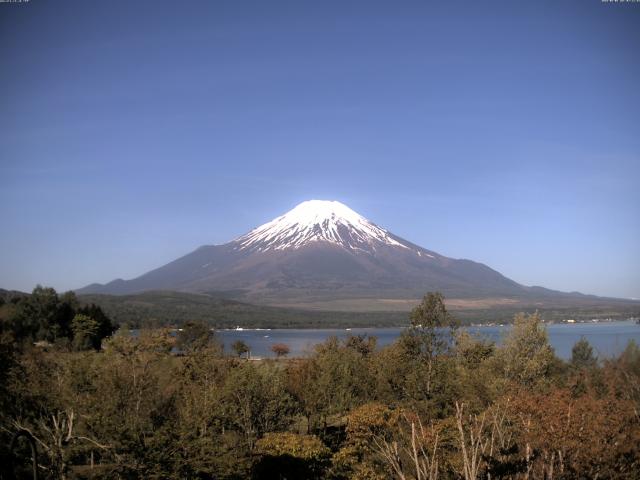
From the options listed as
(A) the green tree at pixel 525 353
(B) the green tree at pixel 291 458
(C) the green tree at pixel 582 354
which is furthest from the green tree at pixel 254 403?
→ (C) the green tree at pixel 582 354

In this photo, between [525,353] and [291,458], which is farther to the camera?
[525,353]

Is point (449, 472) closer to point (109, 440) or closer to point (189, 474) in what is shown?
point (189, 474)

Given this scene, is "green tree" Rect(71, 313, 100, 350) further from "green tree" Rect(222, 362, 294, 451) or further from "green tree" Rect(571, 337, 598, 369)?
"green tree" Rect(571, 337, 598, 369)

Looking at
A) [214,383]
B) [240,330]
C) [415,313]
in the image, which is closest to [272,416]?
[214,383]

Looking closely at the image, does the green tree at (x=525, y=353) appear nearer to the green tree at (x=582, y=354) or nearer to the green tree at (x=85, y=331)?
the green tree at (x=582, y=354)

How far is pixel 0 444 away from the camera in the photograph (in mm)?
13664

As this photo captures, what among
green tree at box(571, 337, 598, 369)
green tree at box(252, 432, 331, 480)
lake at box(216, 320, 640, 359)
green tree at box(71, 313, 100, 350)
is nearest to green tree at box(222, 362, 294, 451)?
green tree at box(252, 432, 331, 480)

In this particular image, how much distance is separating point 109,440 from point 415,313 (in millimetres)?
13384

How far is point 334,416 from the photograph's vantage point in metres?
28.8

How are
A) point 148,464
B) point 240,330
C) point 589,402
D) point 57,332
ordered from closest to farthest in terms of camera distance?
point 148,464, point 589,402, point 57,332, point 240,330

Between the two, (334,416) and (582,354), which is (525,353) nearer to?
(334,416)

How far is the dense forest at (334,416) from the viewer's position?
13.0 metres

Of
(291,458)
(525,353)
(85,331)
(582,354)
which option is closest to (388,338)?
(582,354)

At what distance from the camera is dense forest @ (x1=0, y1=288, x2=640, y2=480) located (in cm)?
1302
